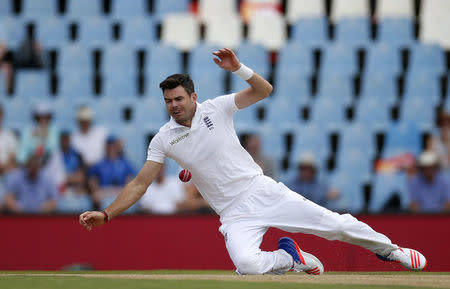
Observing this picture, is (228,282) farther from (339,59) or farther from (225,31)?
(225,31)

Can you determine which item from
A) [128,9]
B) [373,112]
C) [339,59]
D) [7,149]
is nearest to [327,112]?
[373,112]

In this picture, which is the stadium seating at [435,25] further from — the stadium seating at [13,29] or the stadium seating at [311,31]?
the stadium seating at [13,29]

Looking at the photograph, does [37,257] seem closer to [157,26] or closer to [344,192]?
[344,192]

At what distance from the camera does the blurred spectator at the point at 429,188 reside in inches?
395

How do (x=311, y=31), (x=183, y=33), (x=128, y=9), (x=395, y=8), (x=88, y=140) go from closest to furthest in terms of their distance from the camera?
(x=88, y=140) → (x=311, y=31) → (x=183, y=33) → (x=395, y=8) → (x=128, y=9)

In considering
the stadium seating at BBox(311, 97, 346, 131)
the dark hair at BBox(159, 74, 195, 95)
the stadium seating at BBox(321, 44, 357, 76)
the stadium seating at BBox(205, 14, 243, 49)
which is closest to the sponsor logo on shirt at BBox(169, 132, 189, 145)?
the dark hair at BBox(159, 74, 195, 95)

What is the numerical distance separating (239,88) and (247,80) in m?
5.84

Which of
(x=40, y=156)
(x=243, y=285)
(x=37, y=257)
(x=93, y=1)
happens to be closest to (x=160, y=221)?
(x=37, y=257)

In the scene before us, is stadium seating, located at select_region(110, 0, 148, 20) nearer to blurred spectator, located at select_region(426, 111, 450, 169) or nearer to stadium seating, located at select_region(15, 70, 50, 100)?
stadium seating, located at select_region(15, 70, 50, 100)

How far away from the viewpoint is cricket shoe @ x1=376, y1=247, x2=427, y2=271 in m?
6.85

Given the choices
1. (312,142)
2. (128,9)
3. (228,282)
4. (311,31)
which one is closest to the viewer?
(228,282)

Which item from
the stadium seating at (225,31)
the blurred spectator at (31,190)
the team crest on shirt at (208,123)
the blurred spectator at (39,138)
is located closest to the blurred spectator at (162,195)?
the blurred spectator at (31,190)

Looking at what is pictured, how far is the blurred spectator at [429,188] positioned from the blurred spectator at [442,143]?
734 mm

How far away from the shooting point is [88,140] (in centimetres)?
1138
